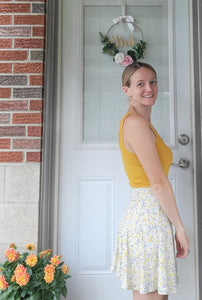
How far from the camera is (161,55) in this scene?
1.94 m

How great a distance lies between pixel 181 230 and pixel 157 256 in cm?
16

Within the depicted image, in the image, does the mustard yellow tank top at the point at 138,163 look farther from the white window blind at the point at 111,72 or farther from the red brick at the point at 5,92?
Result: the red brick at the point at 5,92

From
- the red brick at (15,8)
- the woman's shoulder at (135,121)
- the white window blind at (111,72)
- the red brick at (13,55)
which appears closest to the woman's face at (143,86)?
the woman's shoulder at (135,121)

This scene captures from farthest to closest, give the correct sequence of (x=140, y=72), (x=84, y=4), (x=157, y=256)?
1. (x=84, y=4)
2. (x=140, y=72)
3. (x=157, y=256)

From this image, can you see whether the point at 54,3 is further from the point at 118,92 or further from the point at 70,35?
the point at 118,92

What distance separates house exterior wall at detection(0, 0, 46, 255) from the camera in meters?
1.69

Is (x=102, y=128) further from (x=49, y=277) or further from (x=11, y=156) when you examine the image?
(x=49, y=277)

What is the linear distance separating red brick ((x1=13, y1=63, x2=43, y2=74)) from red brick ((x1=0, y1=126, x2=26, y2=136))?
364mm

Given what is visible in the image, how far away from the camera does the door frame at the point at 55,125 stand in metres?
1.77

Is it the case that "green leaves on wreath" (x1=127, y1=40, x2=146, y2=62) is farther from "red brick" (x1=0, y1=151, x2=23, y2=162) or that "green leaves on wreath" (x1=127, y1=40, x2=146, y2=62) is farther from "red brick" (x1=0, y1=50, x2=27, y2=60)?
"red brick" (x1=0, y1=151, x2=23, y2=162)

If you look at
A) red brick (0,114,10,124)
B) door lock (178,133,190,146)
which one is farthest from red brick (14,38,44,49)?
door lock (178,133,190,146)

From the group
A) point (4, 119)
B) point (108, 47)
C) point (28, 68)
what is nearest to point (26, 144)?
point (4, 119)

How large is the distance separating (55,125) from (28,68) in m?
0.40

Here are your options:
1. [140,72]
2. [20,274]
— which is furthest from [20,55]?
[20,274]
